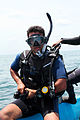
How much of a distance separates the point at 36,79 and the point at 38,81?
0.13 feet

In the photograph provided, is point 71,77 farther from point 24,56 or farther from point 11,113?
point 11,113

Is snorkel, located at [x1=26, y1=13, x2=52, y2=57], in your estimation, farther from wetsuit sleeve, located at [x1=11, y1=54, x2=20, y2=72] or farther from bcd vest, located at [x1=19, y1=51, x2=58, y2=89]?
wetsuit sleeve, located at [x1=11, y1=54, x2=20, y2=72]

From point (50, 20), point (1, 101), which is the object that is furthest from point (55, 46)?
point (1, 101)

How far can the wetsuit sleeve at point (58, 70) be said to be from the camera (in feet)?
9.00

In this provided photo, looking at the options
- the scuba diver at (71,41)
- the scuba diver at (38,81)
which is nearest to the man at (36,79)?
the scuba diver at (38,81)

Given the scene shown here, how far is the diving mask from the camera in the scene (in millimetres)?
2848

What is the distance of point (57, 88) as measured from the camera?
2725 mm

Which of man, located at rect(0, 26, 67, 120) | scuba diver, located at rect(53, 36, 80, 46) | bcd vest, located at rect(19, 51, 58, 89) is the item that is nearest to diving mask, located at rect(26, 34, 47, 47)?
man, located at rect(0, 26, 67, 120)

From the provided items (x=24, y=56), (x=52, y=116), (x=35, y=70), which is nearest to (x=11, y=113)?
(x=52, y=116)

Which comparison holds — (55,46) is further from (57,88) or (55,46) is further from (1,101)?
(1,101)

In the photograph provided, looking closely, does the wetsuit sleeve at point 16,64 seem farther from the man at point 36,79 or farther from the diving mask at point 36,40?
the diving mask at point 36,40

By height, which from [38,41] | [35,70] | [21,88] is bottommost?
[21,88]

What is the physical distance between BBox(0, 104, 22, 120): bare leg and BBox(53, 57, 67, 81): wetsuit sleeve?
2.19 feet

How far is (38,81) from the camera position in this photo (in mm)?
2932
